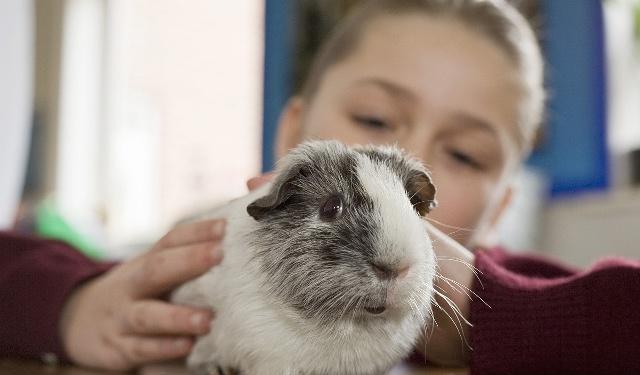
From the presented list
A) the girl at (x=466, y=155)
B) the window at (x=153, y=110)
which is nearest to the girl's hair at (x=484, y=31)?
the girl at (x=466, y=155)

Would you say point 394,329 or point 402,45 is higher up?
point 402,45

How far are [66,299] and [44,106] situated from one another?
4.91 meters

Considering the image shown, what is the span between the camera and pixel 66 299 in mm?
1223

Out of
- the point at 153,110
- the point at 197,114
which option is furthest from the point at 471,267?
the point at 153,110

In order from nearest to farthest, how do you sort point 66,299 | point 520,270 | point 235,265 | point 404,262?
point 404,262 → point 235,265 → point 66,299 → point 520,270

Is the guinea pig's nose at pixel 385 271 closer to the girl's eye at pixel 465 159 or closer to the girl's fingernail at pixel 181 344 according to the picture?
the girl's fingernail at pixel 181 344

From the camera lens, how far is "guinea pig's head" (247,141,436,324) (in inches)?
25.8

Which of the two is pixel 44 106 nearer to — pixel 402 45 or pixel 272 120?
pixel 272 120

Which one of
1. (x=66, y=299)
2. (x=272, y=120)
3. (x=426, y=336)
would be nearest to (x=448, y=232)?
(x=426, y=336)

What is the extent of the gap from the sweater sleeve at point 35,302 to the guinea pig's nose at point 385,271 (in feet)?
2.61

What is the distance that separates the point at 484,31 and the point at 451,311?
72 centimetres

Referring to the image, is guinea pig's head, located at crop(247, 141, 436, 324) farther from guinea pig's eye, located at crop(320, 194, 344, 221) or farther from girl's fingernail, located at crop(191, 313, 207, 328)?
girl's fingernail, located at crop(191, 313, 207, 328)

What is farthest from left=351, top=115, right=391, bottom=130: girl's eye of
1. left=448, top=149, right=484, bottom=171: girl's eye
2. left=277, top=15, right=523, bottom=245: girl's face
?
left=448, top=149, right=484, bottom=171: girl's eye

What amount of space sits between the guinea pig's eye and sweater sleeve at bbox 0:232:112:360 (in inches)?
28.4
